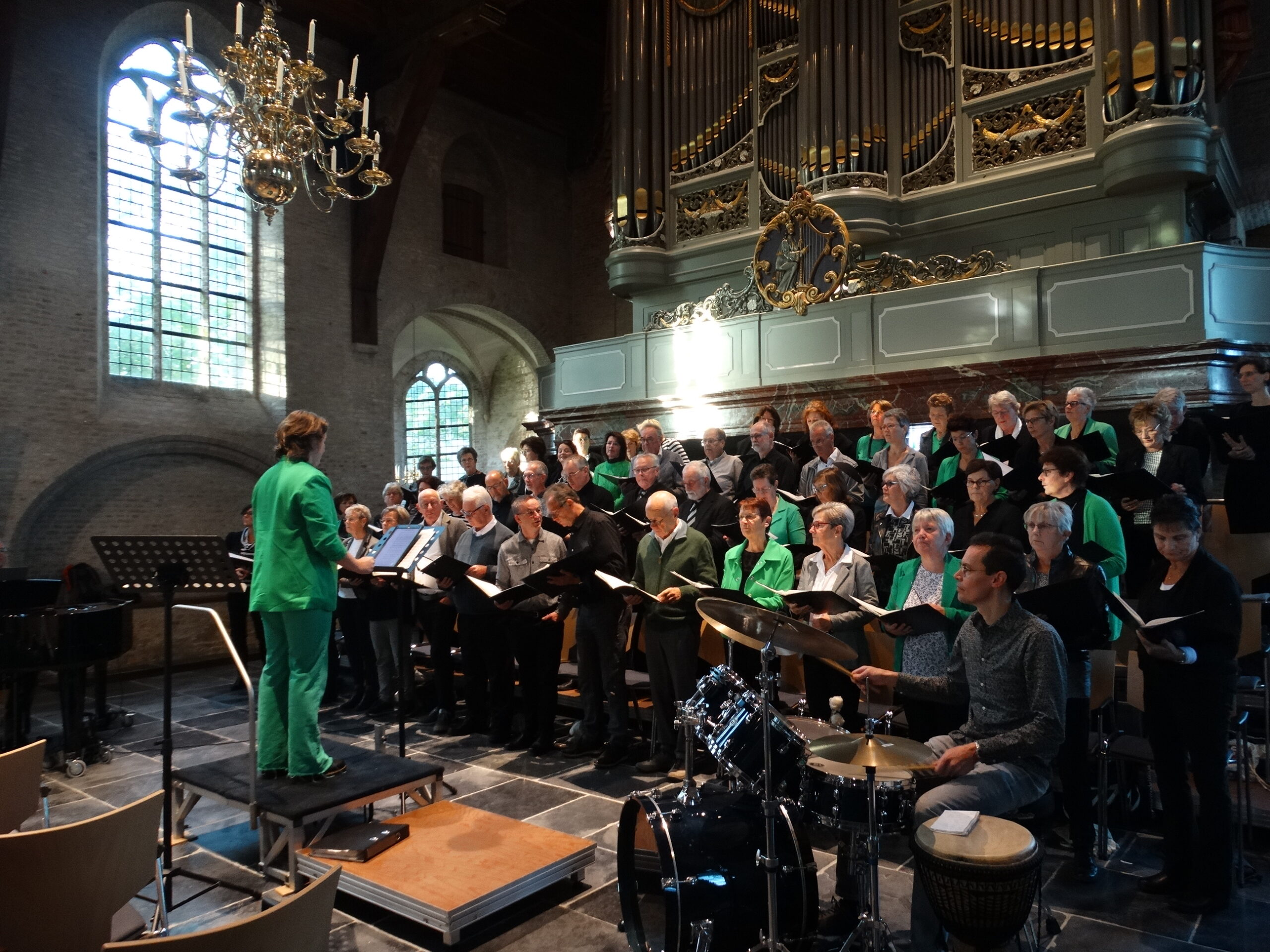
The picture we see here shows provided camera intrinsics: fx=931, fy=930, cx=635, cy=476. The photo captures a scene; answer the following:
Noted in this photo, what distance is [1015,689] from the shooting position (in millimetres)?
3115

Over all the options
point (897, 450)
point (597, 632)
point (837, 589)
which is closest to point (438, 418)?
point (897, 450)

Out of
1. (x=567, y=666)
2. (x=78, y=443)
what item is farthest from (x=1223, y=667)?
(x=78, y=443)

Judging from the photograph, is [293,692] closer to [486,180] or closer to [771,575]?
[771,575]

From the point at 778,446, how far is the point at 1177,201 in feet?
14.7

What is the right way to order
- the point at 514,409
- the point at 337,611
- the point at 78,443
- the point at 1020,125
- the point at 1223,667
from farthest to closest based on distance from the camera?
the point at 514,409, the point at 78,443, the point at 1020,125, the point at 337,611, the point at 1223,667

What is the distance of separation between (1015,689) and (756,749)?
0.89 meters

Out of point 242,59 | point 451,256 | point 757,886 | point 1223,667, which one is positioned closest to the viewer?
point 757,886

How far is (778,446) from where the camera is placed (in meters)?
7.41

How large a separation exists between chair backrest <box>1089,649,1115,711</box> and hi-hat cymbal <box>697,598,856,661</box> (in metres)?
1.63

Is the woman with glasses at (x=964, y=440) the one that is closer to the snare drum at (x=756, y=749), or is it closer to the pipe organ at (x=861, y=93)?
the snare drum at (x=756, y=749)

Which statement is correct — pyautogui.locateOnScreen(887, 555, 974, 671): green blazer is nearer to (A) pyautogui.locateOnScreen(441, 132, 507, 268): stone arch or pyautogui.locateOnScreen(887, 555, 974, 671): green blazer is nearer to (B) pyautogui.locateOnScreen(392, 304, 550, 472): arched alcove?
(B) pyautogui.locateOnScreen(392, 304, 550, 472): arched alcove

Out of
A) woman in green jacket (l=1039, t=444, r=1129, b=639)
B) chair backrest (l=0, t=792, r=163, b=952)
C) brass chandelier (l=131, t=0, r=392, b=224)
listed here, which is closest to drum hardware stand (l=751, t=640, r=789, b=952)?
chair backrest (l=0, t=792, r=163, b=952)

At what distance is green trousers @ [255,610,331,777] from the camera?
405cm

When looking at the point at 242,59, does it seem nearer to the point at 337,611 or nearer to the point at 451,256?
the point at 337,611
